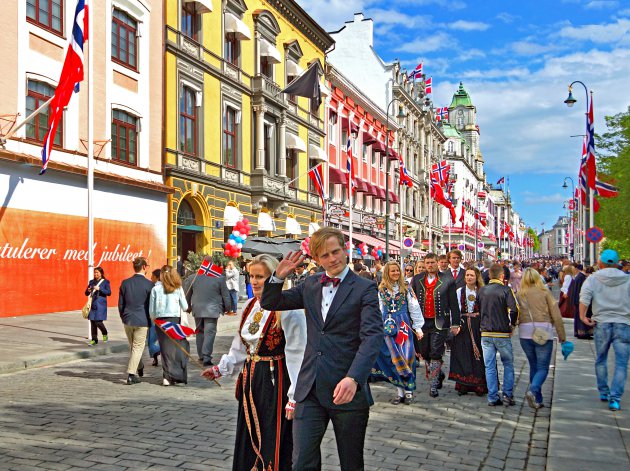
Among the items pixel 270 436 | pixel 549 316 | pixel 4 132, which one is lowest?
pixel 270 436

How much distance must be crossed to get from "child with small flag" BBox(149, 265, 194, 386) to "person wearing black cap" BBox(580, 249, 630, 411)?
5497 millimetres

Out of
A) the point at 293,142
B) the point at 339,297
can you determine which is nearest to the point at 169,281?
the point at 339,297

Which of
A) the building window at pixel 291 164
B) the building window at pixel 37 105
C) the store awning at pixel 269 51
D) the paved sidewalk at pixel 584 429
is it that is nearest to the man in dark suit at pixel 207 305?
the paved sidewalk at pixel 584 429

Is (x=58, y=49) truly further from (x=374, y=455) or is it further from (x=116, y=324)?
(x=374, y=455)

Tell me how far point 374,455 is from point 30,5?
55.5 feet

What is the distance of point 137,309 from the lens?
996 centimetres

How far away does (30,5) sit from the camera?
58.7 ft

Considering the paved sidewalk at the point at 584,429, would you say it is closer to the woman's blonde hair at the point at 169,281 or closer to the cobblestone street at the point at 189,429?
the cobblestone street at the point at 189,429

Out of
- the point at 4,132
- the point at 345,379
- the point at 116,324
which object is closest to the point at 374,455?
the point at 345,379

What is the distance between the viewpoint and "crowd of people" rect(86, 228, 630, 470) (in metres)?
3.75

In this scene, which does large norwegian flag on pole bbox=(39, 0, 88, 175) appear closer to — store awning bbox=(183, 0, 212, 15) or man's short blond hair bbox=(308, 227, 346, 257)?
store awning bbox=(183, 0, 212, 15)

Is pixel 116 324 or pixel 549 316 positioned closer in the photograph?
pixel 549 316

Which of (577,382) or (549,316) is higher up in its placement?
(549,316)

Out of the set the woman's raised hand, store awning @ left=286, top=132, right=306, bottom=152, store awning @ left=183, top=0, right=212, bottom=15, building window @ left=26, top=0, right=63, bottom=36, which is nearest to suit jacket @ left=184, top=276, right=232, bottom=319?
the woman's raised hand
